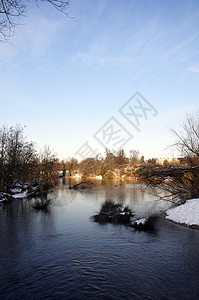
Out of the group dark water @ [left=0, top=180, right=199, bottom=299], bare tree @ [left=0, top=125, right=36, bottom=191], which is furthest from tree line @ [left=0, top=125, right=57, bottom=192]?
dark water @ [left=0, top=180, right=199, bottom=299]

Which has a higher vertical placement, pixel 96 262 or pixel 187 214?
pixel 187 214

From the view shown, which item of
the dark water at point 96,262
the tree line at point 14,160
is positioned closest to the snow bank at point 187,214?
the dark water at point 96,262

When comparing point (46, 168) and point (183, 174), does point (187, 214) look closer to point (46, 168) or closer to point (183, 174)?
point (183, 174)

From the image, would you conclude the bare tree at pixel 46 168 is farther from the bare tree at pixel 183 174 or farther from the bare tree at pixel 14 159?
the bare tree at pixel 183 174

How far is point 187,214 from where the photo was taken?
38.7 feet

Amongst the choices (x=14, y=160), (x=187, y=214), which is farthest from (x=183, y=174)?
(x=14, y=160)

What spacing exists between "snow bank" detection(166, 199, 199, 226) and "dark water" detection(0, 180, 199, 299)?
0.79 metres

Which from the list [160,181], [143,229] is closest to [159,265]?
[143,229]

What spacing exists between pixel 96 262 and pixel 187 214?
6928mm

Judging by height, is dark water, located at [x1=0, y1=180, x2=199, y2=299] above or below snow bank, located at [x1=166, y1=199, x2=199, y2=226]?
below

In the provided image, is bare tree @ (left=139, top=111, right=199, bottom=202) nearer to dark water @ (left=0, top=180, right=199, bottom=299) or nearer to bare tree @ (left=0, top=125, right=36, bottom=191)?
dark water @ (left=0, top=180, right=199, bottom=299)

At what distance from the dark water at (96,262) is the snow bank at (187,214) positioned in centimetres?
79

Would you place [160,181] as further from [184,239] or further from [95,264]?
→ [95,264]

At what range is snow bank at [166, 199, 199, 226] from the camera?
36.2ft
